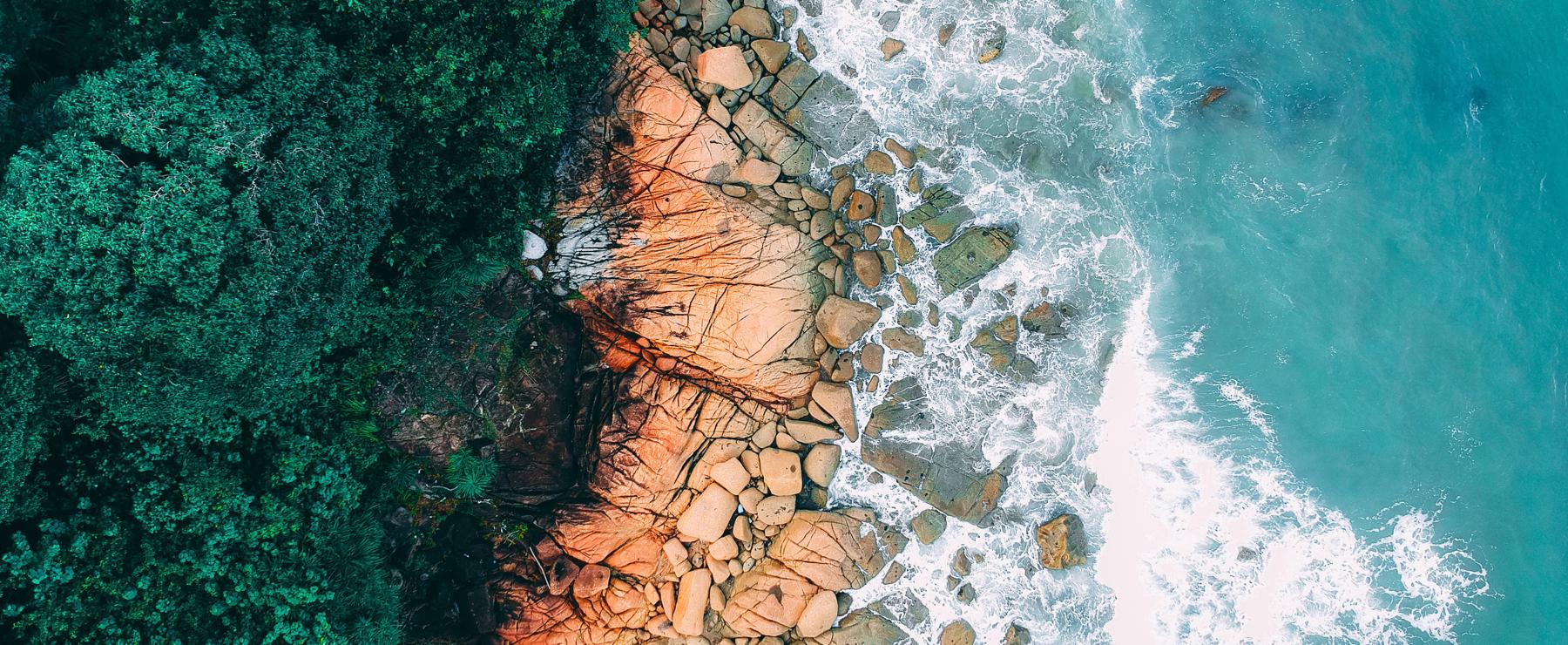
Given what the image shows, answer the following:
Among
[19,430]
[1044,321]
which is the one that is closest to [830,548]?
[1044,321]

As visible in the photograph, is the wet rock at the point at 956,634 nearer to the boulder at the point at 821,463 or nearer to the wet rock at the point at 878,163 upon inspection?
the boulder at the point at 821,463

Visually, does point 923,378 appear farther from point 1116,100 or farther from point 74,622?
point 74,622

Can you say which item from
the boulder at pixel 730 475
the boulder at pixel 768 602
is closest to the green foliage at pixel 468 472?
the boulder at pixel 730 475

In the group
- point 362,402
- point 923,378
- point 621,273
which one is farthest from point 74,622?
point 923,378

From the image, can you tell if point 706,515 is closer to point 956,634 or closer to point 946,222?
point 956,634

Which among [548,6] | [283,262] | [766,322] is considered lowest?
[283,262]

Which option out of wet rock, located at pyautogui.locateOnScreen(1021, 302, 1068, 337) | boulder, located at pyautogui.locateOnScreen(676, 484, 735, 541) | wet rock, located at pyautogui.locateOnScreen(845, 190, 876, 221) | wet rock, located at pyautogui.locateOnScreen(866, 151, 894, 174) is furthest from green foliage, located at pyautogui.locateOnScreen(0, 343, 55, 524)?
wet rock, located at pyautogui.locateOnScreen(1021, 302, 1068, 337)

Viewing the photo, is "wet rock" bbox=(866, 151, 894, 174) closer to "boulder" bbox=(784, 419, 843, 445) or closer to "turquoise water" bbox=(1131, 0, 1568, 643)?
"boulder" bbox=(784, 419, 843, 445)
